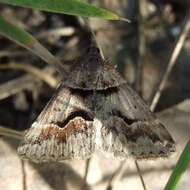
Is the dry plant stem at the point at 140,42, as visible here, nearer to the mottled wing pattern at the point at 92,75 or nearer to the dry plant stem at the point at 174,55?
the dry plant stem at the point at 174,55

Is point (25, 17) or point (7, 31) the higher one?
point (7, 31)

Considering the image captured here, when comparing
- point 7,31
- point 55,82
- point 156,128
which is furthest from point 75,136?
point 55,82

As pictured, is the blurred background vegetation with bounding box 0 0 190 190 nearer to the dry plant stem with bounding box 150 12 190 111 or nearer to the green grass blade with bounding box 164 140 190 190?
the dry plant stem with bounding box 150 12 190 111

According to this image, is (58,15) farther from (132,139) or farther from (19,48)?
(132,139)

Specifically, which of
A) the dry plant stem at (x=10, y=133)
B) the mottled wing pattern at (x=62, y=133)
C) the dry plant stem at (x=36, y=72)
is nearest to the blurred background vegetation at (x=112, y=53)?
the dry plant stem at (x=36, y=72)

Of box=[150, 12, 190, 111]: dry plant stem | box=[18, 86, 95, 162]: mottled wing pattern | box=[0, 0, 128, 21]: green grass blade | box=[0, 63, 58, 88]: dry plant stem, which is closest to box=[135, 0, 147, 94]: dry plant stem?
box=[150, 12, 190, 111]: dry plant stem

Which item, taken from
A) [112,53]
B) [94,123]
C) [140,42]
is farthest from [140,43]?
[94,123]
